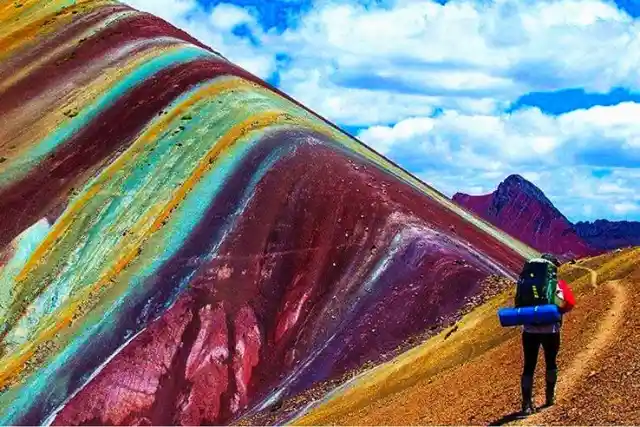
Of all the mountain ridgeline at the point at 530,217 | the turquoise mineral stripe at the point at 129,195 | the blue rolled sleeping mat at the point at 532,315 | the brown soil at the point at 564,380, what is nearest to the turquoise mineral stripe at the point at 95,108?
the turquoise mineral stripe at the point at 129,195

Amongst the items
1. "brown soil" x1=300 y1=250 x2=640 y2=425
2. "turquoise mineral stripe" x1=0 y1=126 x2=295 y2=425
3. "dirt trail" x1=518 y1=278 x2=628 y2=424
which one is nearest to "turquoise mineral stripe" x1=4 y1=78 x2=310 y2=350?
"turquoise mineral stripe" x1=0 y1=126 x2=295 y2=425

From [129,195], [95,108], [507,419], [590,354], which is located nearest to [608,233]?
[95,108]

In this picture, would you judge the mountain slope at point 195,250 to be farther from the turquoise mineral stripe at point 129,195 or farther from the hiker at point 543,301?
the hiker at point 543,301

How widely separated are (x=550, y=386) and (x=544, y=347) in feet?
2.18

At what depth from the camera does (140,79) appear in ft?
153

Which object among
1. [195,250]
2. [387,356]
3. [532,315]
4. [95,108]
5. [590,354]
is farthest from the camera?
[95,108]

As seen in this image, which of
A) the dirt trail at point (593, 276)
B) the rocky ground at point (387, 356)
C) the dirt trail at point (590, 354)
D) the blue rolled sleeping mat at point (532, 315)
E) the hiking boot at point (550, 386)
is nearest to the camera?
the blue rolled sleeping mat at point (532, 315)

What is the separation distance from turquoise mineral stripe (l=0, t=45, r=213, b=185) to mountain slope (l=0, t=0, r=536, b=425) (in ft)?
0.38

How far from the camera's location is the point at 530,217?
264ft

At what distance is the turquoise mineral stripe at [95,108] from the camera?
42750 mm

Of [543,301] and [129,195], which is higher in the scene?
[129,195]

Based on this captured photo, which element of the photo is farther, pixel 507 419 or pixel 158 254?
pixel 158 254

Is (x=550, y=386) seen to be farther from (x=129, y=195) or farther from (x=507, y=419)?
(x=129, y=195)

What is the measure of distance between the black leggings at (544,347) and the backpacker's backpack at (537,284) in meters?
0.57
